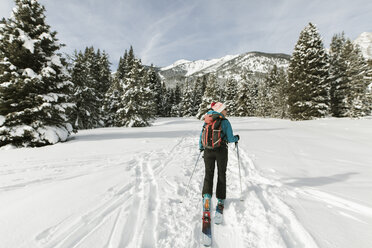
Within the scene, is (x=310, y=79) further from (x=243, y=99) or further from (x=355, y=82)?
(x=243, y=99)

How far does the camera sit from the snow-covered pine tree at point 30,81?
8.46 meters

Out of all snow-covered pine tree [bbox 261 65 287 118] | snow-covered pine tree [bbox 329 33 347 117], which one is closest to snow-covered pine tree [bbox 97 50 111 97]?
snow-covered pine tree [bbox 261 65 287 118]

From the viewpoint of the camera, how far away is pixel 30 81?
8.67 meters

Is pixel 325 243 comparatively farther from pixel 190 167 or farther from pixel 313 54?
pixel 313 54

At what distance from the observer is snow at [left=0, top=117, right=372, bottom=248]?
2521 millimetres

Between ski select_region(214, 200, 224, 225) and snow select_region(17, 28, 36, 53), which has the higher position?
snow select_region(17, 28, 36, 53)

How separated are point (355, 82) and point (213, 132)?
33.7 metres

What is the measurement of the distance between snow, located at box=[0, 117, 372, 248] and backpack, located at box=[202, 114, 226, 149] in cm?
136

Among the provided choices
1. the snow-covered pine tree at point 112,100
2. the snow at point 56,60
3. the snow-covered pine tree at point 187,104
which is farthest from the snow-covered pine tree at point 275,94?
the snow at point 56,60

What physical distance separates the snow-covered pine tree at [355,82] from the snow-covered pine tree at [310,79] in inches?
150

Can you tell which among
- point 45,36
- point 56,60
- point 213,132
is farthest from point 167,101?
point 213,132

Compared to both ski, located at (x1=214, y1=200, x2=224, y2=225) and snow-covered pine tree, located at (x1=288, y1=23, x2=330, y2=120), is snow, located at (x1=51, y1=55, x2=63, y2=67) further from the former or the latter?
snow-covered pine tree, located at (x1=288, y1=23, x2=330, y2=120)

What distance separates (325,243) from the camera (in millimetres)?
2488

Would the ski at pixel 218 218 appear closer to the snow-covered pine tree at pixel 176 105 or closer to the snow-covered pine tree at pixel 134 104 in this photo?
the snow-covered pine tree at pixel 134 104
